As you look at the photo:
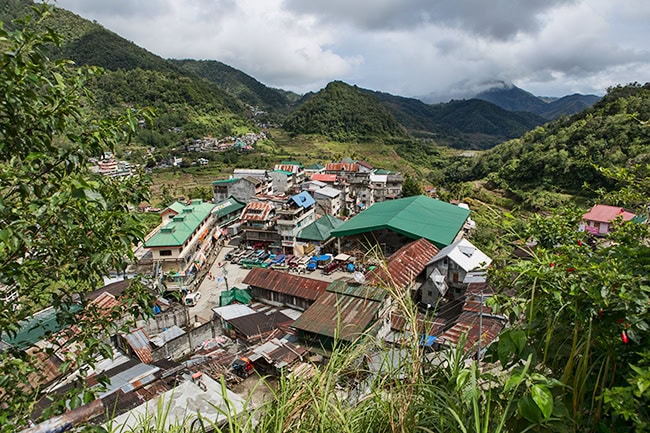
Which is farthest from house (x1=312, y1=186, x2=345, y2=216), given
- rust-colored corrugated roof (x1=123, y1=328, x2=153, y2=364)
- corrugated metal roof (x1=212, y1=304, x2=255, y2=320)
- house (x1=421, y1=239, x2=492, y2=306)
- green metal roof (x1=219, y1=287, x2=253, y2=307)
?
rust-colored corrugated roof (x1=123, y1=328, x2=153, y2=364)

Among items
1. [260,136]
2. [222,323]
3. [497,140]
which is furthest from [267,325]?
[497,140]

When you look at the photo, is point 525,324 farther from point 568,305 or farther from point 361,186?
point 361,186

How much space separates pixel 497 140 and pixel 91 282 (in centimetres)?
15199

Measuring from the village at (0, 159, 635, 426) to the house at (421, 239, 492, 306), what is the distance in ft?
0.17

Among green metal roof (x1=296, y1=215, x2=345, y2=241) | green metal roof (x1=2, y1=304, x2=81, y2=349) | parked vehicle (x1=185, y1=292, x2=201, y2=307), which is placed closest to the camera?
green metal roof (x1=2, y1=304, x2=81, y2=349)

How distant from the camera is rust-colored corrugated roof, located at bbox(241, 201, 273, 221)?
24672mm

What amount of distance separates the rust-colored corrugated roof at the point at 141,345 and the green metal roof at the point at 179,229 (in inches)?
238

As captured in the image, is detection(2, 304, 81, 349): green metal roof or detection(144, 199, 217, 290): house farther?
detection(144, 199, 217, 290): house

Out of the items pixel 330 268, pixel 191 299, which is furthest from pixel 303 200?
pixel 191 299

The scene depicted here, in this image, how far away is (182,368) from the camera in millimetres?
10664

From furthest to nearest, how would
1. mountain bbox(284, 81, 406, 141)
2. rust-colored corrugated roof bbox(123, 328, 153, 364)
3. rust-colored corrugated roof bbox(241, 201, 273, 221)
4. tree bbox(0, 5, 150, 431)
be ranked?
mountain bbox(284, 81, 406, 141), rust-colored corrugated roof bbox(241, 201, 273, 221), rust-colored corrugated roof bbox(123, 328, 153, 364), tree bbox(0, 5, 150, 431)

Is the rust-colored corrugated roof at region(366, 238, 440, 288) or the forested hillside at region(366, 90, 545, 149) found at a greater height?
the forested hillside at region(366, 90, 545, 149)

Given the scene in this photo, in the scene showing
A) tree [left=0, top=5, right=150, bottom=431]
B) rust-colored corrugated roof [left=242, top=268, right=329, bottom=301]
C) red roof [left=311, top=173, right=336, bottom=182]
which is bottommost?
rust-colored corrugated roof [left=242, top=268, right=329, bottom=301]

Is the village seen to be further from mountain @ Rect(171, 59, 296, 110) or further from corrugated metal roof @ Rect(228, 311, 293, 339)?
mountain @ Rect(171, 59, 296, 110)
